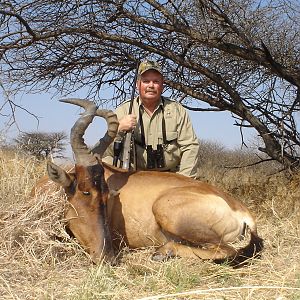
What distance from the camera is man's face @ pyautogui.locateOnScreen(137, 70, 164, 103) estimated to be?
266 inches

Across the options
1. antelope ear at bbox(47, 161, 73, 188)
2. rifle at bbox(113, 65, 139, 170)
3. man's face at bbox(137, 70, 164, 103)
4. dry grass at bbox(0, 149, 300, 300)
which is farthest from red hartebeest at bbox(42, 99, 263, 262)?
man's face at bbox(137, 70, 164, 103)

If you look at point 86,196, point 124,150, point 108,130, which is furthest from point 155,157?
point 86,196

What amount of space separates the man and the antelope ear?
6.64 ft

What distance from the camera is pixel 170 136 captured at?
271 inches

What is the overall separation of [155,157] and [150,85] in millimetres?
883

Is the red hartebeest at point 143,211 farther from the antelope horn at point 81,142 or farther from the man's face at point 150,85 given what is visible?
the man's face at point 150,85

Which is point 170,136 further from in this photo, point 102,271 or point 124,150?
point 102,271

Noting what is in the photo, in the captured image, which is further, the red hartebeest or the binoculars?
the binoculars

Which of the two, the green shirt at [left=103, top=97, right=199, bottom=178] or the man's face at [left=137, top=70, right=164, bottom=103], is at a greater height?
the man's face at [left=137, top=70, right=164, bottom=103]


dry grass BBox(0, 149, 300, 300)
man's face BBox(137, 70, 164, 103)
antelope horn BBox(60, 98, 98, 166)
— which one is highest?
man's face BBox(137, 70, 164, 103)

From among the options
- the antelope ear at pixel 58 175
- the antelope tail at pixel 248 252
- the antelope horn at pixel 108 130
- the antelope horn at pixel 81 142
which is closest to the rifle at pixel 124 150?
the antelope horn at pixel 108 130

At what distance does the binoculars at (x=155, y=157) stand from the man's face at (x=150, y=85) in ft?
1.97

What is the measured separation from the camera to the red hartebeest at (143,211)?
4.74m

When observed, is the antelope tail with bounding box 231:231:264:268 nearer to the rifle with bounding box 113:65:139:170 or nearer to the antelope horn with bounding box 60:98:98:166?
the antelope horn with bounding box 60:98:98:166
